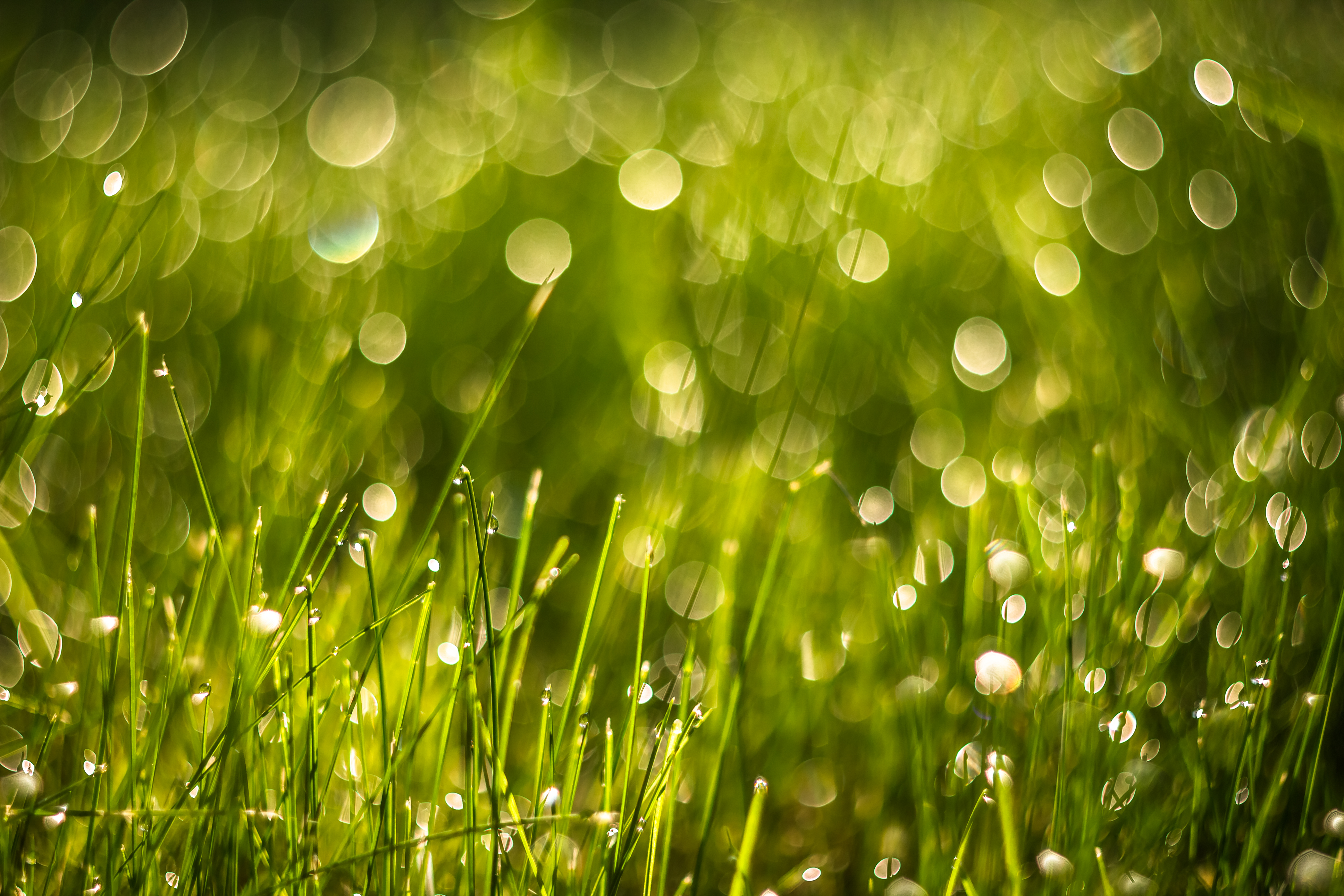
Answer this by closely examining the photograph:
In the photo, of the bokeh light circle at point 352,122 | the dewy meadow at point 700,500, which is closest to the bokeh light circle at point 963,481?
the dewy meadow at point 700,500

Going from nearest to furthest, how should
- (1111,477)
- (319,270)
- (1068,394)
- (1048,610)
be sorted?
1. (1048,610)
2. (1111,477)
3. (1068,394)
4. (319,270)

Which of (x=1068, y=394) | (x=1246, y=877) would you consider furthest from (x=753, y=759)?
(x=1068, y=394)

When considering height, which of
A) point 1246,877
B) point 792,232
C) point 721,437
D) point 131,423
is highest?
point 792,232

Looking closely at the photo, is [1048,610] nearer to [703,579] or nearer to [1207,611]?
[1207,611]

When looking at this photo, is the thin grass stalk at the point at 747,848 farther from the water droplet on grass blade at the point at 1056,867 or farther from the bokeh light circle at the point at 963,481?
the bokeh light circle at the point at 963,481

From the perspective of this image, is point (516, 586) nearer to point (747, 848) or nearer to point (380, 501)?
point (747, 848)

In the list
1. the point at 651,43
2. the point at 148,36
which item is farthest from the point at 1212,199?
the point at 148,36

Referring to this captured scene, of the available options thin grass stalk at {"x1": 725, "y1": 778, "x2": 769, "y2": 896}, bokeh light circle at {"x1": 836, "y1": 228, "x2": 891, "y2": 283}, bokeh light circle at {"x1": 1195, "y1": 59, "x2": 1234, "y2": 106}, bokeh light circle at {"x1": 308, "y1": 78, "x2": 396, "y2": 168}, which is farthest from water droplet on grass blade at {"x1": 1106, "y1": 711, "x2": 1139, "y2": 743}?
bokeh light circle at {"x1": 308, "y1": 78, "x2": 396, "y2": 168}
